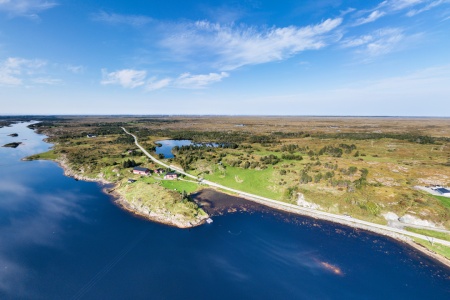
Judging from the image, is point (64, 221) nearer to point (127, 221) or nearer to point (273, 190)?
point (127, 221)

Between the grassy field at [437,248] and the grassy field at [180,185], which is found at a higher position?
the grassy field at [180,185]

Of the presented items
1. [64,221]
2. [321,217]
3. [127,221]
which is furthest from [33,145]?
[321,217]

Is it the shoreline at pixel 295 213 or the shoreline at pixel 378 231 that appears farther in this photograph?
the shoreline at pixel 295 213

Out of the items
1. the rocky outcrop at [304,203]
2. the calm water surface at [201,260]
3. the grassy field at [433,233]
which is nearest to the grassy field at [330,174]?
the rocky outcrop at [304,203]

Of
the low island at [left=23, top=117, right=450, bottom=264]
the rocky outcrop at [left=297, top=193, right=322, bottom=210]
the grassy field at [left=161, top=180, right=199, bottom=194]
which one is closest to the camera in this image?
the low island at [left=23, top=117, right=450, bottom=264]

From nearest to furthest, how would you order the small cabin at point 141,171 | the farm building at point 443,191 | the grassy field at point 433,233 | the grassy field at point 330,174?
1. the grassy field at point 433,233
2. the grassy field at point 330,174
3. the farm building at point 443,191
4. the small cabin at point 141,171

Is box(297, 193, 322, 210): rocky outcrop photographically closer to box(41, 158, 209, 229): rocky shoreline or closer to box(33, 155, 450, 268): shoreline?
box(33, 155, 450, 268): shoreline

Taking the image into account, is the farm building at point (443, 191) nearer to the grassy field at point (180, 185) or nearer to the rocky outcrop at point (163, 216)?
the rocky outcrop at point (163, 216)

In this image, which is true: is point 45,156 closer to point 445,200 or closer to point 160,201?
point 160,201

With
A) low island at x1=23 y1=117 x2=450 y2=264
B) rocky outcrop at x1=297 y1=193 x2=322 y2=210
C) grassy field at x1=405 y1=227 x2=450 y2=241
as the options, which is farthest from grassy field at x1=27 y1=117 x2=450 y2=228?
grassy field at x1=405 y1=227 x2=450 y2=241
